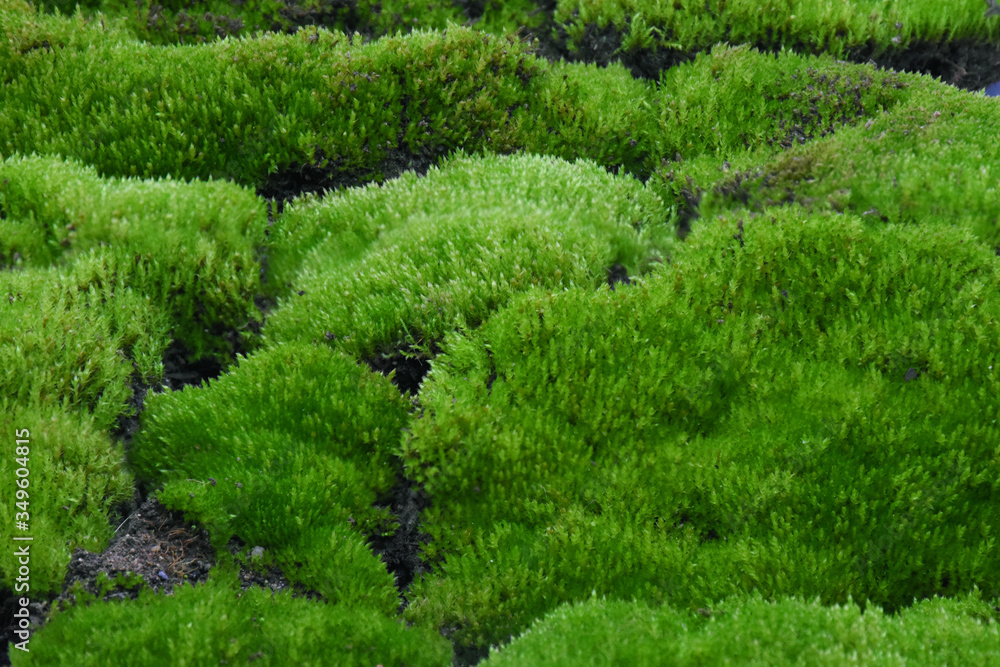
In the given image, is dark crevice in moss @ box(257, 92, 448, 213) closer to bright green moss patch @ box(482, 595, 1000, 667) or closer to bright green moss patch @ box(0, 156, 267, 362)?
bright green moss patch @ box(0, 156, 267, 362)

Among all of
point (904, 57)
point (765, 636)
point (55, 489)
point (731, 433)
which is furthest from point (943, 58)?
point (55, 489)

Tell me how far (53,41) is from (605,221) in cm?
846

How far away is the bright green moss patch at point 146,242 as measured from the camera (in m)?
8.53

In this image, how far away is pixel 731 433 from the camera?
6.78 meters

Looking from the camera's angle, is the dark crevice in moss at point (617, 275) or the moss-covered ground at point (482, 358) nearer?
the moss-covered ground at point (482, 358)

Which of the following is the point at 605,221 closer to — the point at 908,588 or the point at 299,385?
the point at 299,385

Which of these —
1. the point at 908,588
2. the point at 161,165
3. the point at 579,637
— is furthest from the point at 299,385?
the point at 908,588

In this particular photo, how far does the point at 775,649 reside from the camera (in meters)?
4.91

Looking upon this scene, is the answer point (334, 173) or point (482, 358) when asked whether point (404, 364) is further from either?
point (334, 173)

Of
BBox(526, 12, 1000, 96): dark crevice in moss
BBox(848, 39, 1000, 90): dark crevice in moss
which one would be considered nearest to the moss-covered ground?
BBox(526, 12, 1000, 96): dark crevice in moss

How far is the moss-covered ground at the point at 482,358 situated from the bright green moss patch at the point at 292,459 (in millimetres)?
35

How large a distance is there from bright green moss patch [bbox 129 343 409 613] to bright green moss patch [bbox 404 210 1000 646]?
1.85ft

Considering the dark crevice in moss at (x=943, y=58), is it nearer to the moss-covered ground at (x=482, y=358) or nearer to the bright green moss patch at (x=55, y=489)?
the moss-covered ground at (x=482, y=358)

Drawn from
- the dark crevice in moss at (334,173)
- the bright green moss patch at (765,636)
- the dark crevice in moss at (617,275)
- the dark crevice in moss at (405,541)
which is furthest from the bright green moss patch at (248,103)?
the bright green moss patch at (765,636)
